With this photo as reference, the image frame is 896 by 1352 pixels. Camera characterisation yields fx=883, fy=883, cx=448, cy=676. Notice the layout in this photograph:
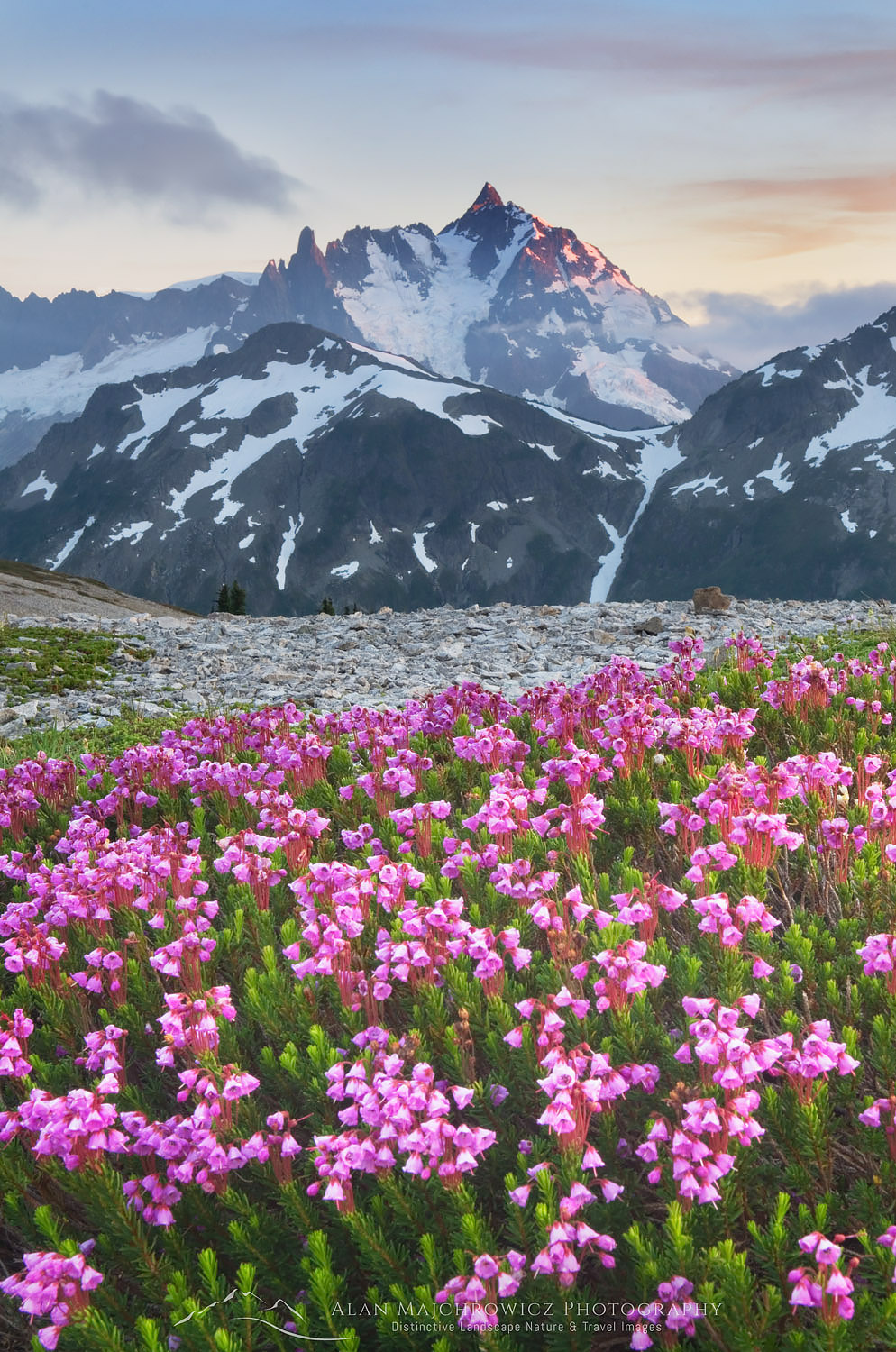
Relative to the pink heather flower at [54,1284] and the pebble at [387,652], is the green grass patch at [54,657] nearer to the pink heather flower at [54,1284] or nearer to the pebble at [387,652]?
the pebble at [387,652]

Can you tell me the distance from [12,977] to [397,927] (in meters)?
3.20

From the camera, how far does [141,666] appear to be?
72.9ft

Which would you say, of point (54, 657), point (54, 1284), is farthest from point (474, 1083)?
point (54, 657)

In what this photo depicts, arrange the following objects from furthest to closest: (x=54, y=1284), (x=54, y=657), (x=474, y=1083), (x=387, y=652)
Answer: (x=387, y=652)
(x=54, y=657)
(x=474, y=1083)
(x=54, y=1284)

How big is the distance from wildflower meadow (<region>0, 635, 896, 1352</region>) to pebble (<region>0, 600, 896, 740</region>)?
9442mm

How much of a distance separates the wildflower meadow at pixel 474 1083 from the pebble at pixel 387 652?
9.44 m

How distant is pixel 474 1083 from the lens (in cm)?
399

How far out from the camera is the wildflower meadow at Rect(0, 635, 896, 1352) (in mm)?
3123

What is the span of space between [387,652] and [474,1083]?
19.8 meters

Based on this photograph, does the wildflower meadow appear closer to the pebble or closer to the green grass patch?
the pebble

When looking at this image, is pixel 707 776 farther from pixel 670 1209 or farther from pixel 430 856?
pixel 670 1209

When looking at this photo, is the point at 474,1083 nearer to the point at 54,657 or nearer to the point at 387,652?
the point at 387,652

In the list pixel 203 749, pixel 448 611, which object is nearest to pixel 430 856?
pixel 203 749

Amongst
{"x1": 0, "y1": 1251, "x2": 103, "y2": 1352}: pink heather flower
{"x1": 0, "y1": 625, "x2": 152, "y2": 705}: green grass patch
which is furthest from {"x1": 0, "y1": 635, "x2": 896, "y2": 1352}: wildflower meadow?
{"x1": 0, "y1": 625, "x2": 152, "y2": 705}: green grass patch
